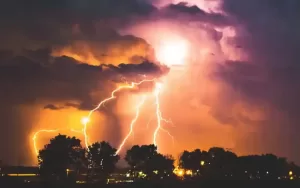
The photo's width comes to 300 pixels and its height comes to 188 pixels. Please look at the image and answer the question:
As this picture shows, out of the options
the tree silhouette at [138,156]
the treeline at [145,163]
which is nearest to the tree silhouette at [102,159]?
the treeline at [145,163]

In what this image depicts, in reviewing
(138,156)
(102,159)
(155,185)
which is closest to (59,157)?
(102,159)

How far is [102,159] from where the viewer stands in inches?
3103

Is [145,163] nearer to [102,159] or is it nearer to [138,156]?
[138,156]

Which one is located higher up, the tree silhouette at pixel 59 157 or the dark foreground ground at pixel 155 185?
the tree silhouette at pixel 59 157

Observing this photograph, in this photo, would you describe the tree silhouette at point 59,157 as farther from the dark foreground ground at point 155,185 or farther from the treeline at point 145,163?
the dark foreground ground at point 155,185

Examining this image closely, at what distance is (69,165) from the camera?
2781 inches

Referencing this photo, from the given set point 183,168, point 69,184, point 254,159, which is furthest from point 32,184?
point 254,159

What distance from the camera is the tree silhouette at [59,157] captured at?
68625 mm

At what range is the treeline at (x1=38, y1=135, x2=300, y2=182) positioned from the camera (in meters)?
69.7

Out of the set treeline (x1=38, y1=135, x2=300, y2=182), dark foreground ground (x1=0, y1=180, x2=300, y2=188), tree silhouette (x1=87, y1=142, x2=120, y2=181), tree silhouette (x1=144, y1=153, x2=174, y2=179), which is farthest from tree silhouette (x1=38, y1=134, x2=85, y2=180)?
tree silhouette (x1=144, y1=153, x2=174, y2=179)

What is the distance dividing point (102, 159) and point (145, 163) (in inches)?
519

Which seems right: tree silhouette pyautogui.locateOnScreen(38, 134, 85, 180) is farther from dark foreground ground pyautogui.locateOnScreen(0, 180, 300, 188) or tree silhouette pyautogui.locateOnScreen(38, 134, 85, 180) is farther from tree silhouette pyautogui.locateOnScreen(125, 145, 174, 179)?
tree silhouette pyautogui.locateOnScreen(125, 145, 174, 179)

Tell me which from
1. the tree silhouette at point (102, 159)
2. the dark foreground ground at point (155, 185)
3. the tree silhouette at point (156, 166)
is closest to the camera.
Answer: the dark foreground ground at point (155, 185)

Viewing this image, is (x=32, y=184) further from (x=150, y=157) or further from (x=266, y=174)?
(x=266, y=174)
